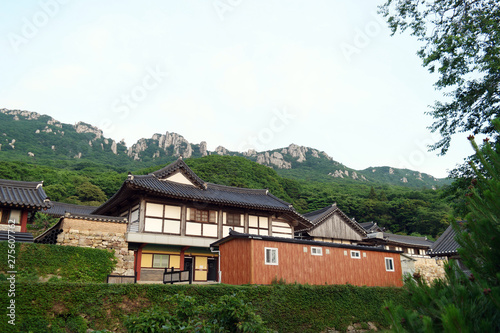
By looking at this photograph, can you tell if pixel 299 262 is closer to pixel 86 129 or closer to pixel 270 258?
pixel 270 258

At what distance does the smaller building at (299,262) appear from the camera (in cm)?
1731

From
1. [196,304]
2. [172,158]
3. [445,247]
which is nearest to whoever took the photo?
[196,304]

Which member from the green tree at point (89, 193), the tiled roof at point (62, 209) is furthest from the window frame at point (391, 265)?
the green tree at point (89, 193)

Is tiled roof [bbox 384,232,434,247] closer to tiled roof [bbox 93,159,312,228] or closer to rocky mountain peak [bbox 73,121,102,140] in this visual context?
tiled roof [bbox 93,159,312,228]

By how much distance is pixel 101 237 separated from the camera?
67.5 feet

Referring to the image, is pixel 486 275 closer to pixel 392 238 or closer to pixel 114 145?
pixel 392 238

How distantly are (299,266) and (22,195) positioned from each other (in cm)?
1489

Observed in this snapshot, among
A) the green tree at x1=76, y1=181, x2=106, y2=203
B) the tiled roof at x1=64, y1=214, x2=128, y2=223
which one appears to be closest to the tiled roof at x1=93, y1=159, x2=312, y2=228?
the tiled roof at x1=64, y1=214, x2=128, y2=223

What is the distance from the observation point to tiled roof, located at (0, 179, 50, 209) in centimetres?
1770

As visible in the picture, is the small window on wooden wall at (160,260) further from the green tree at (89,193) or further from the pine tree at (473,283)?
the green tree at (89,193)

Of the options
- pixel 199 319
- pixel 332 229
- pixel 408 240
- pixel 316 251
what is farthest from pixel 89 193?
pixel 199 319

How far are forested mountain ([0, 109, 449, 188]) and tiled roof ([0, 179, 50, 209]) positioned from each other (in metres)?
51.1

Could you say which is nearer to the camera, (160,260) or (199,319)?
(199,319)

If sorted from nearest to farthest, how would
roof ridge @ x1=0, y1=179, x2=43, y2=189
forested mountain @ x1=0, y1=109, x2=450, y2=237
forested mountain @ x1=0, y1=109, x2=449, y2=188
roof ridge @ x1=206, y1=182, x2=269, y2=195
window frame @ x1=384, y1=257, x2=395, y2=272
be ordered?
roof ridge @ x1=0, y1=179, x2=43, y2=189 < window frame @ x1=384, y1=257, x2=395, y2=272 < roof ridge @ x1=206, y1=182, x2=269, y2=195 < forested mountain @ x1=0, y1=109, x2=450, y2=237 < forested mountain @ x1=0, y1=109, x2=449, y2=188
